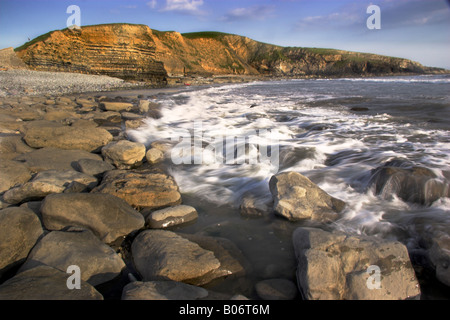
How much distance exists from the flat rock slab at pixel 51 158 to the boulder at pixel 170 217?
1.92 metres

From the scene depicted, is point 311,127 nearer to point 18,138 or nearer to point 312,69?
point 18,138

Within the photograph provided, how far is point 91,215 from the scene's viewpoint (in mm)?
2430

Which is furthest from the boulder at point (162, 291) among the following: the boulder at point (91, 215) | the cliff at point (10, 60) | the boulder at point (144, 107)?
the cliff at point (10, 60)

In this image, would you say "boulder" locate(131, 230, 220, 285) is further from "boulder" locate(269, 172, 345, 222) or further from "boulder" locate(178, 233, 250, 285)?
"boulder" locate(269, 172, 345, 222)

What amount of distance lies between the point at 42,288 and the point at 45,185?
1678 mm

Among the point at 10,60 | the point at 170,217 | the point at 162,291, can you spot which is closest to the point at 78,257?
the point at 162,291

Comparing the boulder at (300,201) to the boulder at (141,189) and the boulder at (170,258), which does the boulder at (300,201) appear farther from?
the boulder at (141,189)

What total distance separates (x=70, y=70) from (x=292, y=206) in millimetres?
33453

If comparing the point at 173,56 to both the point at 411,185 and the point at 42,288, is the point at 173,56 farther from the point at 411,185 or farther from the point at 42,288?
the point at 42,288

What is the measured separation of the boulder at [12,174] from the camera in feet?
10.2

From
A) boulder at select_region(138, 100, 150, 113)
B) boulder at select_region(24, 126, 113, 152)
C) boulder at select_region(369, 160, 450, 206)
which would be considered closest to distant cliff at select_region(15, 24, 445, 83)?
boulder at select_region(138, 100, 150, 113)

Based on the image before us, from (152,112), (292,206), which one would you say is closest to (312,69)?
(152,112)

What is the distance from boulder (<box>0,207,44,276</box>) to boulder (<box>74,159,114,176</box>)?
132 cm

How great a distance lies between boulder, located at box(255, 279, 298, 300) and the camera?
69.8 inches
